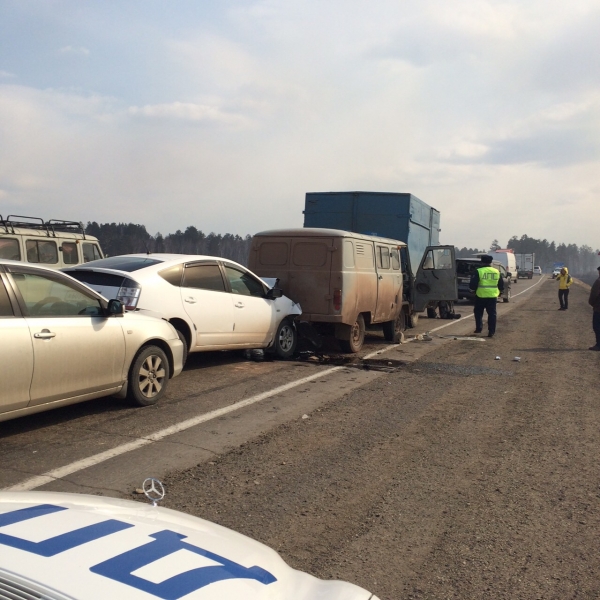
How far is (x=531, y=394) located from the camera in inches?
325

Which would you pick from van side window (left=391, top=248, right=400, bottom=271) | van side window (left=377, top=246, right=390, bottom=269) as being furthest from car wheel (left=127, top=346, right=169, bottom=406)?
van side window (left=391, top=248, right=400, bottom=271)

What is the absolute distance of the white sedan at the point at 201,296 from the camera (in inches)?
310

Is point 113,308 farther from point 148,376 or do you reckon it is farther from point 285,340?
point 285,340

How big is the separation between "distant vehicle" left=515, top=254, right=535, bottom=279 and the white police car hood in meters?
84.9

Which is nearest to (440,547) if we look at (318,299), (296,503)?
(296,503)

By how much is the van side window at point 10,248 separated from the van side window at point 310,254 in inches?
272

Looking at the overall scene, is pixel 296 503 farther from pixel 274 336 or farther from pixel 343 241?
pixel 343 241

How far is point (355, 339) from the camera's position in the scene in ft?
38.0

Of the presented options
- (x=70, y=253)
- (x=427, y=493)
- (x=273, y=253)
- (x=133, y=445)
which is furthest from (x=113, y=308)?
(x=70, y=253)

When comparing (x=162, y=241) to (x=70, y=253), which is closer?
(x=70, y=253)

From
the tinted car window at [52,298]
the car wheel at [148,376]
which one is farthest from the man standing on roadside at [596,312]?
the tinted car window at [52,298]

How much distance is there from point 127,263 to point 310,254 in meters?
3.60

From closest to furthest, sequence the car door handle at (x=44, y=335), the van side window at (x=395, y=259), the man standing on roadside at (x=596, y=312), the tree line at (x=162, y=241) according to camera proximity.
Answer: the car door handle at (x=44, y=335)
the man standing on roadside at (x=596, y=312)
the van side window at (x=395, y=259)
the tree line at (x=162, y=241)

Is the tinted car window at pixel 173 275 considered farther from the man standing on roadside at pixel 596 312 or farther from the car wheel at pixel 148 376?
the man standing on roadside at pixel 596 312
